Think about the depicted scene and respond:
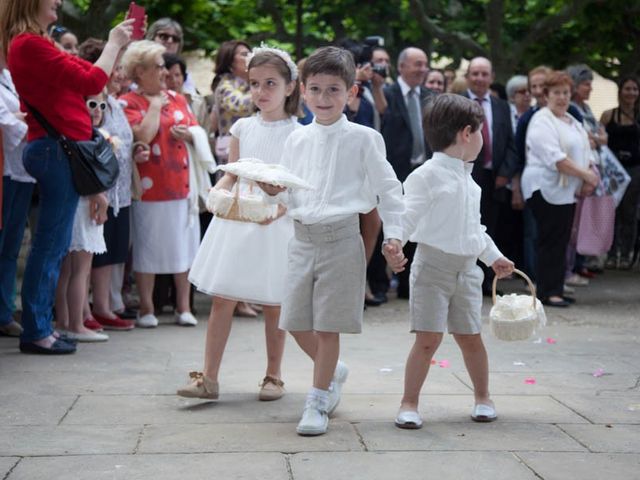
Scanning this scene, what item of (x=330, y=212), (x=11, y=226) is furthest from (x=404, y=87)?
(x=330, y=212)

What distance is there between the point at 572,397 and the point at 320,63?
2.37m

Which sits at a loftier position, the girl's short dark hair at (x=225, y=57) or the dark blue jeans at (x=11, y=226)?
the girl's short dark hair at (x=225, y=57)

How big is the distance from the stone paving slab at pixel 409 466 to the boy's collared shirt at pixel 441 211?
1092 mm

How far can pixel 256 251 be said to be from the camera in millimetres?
6230

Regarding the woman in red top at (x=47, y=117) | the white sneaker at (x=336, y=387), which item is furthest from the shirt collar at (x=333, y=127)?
the woman in red top at (x=47, y=117)

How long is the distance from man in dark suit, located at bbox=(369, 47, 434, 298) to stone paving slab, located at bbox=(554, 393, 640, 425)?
448cm

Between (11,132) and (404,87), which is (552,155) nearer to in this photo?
(404,87)

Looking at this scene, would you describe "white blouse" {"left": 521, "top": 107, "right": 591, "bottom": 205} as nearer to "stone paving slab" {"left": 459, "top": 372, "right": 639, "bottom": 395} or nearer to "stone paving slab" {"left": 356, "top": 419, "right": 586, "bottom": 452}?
"stone paving slab" {"left": 459, "top": 372, "right": 639, "bottom": 395}

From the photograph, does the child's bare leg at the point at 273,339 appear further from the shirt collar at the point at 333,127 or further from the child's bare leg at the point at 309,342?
the shirt collar at the point at 333,127

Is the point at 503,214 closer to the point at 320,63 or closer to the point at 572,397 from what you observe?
the point at 572,397

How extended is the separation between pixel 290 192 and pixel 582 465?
6.17 feet

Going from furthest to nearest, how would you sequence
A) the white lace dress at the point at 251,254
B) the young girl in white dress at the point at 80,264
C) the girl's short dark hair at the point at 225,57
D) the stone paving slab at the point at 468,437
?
the girl's short dark hair at the point at 225,57
the young girl in white dress at the point at 80,264
the white lace dress at the point at 251,254
the stone paving slab at the point at 468,437

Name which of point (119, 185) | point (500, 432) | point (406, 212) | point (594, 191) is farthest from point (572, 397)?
point (594, 191)

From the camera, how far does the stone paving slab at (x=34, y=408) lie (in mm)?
5789
